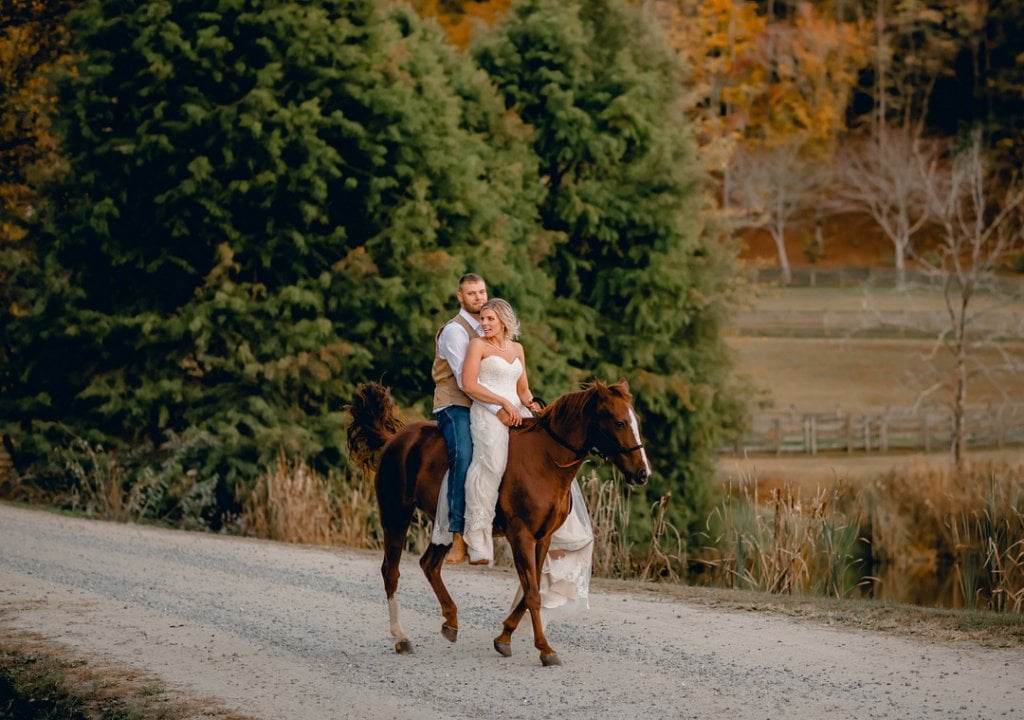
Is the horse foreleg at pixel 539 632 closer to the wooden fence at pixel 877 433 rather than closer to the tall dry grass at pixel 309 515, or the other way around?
the tall dry grass at pixel 309 515

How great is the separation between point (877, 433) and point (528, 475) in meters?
34.9

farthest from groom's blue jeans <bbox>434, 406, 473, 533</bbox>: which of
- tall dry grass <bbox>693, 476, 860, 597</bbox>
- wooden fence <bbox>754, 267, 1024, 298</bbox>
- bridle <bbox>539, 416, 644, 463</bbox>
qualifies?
wooden fence <bbox>754, 267, 1024, 298</bbox>

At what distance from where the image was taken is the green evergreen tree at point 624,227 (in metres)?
29.6

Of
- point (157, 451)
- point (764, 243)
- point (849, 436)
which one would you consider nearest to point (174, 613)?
point (157, 451)

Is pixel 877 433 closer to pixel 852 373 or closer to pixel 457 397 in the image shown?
pixel 852 373

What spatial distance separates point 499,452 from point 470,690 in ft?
5.50

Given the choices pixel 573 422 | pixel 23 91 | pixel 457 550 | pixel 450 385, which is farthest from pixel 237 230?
pixel 573 422

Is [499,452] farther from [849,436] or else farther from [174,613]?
[849,436]

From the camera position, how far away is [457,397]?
10.3 m

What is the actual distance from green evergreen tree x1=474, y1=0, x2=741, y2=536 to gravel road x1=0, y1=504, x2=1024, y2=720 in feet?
49.7

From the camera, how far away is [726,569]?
15.2 m

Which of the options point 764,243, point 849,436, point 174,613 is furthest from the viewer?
point 764,243

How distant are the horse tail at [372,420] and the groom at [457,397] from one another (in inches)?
44.7

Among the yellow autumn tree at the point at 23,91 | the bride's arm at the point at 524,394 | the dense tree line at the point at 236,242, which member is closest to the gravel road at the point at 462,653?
the bride's arm at the point at 524,394
